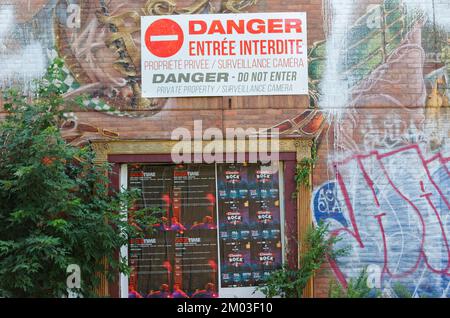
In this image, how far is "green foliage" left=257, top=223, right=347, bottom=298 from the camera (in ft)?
34.3

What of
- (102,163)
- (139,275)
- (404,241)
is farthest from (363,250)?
(102,163)

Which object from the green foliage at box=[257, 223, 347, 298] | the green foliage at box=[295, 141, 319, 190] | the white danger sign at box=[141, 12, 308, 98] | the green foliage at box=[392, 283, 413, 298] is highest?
the white danger sign at box=[141, 12, 308, 98]

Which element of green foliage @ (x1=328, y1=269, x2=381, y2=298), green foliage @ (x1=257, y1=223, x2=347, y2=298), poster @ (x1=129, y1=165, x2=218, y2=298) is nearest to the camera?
green foliage @ (x1=328, y1=269, x2=381, y2=298)

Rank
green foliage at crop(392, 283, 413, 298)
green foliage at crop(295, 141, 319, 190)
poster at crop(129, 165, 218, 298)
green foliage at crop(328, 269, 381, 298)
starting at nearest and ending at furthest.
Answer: green foliage at crop(328, 269, 381, 298) < green foliage at crop(392, 283, 413, 298) < green foliage at crop(295, 141, 319, 190) < poster at crop(129, 165, 218, 298)

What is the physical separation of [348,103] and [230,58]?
191 cm

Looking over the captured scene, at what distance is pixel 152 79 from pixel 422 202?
4467mm

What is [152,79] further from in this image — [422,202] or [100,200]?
[422,202]

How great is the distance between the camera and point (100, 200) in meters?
10.1

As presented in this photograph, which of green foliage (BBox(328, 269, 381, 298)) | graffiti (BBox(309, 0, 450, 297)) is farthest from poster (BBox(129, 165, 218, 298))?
green foliage (BBox(328, 269, 381, 298))

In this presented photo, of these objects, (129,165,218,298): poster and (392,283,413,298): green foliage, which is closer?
(392,283,413,298): green foliage

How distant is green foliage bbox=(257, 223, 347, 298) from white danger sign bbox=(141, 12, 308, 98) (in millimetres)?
2190

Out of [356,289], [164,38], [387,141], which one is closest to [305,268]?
[356,289]

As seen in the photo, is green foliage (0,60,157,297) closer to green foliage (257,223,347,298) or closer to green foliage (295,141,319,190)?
green foliage (257,223,347,298)

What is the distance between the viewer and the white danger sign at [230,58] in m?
11.0
